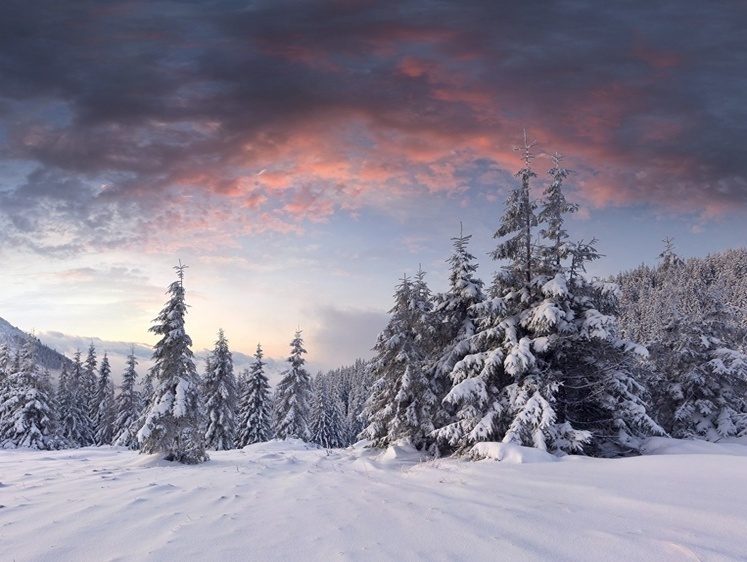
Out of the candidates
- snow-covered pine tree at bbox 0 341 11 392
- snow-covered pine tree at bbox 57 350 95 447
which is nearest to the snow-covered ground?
snow-covered pine tree at bbox 0 341 11 392

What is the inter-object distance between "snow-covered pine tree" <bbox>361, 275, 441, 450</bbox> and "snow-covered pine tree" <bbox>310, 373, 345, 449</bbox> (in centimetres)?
4208

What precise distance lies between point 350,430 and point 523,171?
78.5m

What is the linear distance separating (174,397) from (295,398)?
22.7 m

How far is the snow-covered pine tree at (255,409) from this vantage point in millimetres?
44781

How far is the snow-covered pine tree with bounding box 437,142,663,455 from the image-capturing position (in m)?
14.2

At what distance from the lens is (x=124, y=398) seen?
5256cm

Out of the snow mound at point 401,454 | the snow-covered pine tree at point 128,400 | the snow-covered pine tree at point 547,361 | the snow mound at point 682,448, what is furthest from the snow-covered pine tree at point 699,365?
the snow-covered pine tree at point 128,400

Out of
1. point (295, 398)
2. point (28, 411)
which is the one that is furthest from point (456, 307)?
point (28, 411)

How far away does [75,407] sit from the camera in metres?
52.6

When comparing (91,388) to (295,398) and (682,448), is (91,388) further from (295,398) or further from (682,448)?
(682,448)

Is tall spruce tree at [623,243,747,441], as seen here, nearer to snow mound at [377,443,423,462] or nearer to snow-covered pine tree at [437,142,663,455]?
snow-covered pine tree at [437,142,663,455]

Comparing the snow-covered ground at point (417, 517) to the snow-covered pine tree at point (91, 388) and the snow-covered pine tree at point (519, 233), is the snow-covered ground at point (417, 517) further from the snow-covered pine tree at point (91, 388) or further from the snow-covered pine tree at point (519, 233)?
the snow-covered pine tree at point (91, 388)

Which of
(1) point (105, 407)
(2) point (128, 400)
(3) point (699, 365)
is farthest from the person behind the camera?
(1) point (105, 407)

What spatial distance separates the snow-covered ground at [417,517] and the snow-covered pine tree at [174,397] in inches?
432
